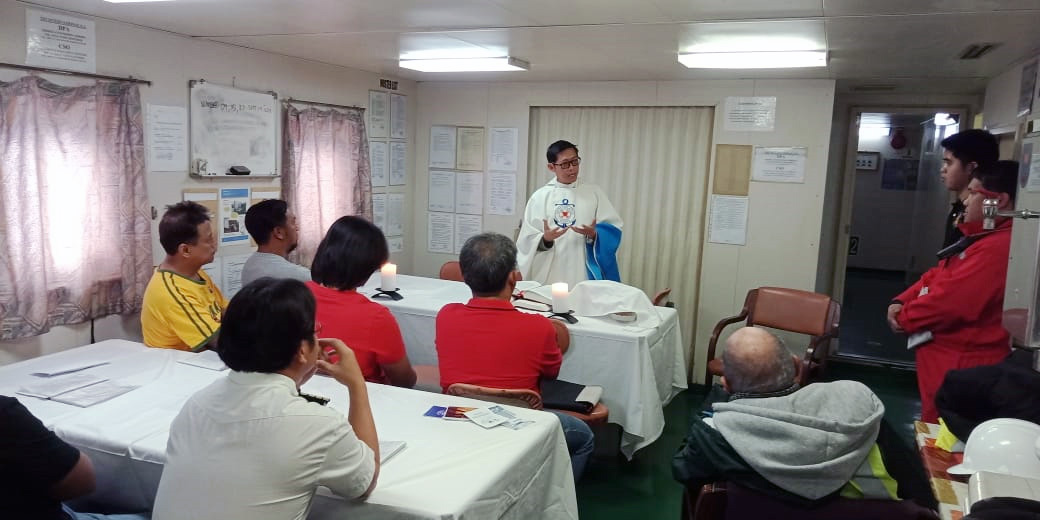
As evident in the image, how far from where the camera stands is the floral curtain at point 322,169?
4527mm

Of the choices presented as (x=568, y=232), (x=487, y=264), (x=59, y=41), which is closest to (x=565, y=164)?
(x=568, y=232)

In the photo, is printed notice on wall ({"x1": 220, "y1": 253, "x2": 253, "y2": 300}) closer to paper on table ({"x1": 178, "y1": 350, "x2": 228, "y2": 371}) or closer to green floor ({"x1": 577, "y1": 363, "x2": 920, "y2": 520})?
paper on table ({"x1": 178, "y1": 350, "x2": 228, "y2": 371})

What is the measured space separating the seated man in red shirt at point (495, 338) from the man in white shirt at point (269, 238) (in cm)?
104

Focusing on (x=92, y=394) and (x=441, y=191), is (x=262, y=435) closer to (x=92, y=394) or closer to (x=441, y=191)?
(x=92, y=394)

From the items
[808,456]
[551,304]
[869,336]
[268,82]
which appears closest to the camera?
[808,456]

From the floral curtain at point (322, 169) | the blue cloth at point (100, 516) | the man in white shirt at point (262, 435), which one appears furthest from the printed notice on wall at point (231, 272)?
the man in white shirt at point (262, 435)

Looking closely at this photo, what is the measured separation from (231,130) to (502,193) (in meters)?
2.33

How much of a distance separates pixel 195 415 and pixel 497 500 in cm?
75


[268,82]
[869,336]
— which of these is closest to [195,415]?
[268,82]

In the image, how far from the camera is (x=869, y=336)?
6805 millimetres

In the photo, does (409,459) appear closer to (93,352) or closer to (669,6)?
(93,352)

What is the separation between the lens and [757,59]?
376 cm

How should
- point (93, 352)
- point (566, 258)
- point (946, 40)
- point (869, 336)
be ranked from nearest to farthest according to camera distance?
1. point (93, 352)
2. point (946, 40)
3. point (566, 258)
4. point (869, 336)

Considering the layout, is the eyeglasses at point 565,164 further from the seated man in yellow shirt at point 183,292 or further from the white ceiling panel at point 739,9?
the seated man in yellow shirt at point 183,292
